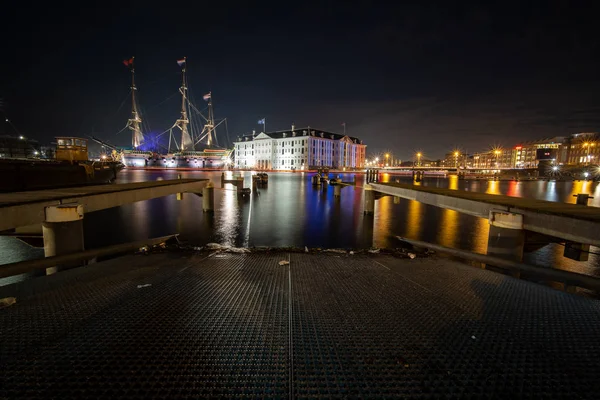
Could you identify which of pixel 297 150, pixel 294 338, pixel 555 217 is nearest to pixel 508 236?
pixel 555 217

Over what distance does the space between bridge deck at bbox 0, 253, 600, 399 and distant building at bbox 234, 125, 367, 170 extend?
10530cm

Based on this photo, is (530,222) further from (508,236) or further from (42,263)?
(42,263)

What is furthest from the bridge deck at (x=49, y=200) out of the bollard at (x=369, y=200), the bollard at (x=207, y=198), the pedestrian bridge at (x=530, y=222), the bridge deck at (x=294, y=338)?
the bollard at (x=369, y=200)

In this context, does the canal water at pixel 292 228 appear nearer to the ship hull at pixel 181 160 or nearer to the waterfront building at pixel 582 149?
the ship hull at pixel 181 160

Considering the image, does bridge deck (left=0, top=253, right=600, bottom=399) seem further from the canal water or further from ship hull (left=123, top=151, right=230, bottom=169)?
ship hull (left=123, top=151, right=230, bottom=169)

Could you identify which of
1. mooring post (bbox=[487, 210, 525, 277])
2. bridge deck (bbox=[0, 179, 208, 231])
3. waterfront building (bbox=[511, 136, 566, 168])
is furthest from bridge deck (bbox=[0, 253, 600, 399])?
waterfront building (bbox=[511, 136, 566, 168])

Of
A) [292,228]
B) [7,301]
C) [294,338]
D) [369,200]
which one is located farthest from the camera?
[369,200]

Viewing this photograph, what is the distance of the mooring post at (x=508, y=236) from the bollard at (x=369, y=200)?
11740mm

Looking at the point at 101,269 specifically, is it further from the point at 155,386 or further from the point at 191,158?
the point at 191,158

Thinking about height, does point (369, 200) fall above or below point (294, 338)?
above

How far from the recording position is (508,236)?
23.6 ft

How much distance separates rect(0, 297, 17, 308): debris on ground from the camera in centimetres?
394

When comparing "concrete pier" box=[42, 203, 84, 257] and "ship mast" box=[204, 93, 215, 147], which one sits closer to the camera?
"concrete pier" box=[42, 203, 84, 257]

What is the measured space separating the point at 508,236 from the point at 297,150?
4213 inches
